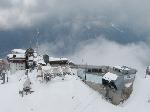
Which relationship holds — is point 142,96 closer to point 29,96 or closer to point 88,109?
point 88,109

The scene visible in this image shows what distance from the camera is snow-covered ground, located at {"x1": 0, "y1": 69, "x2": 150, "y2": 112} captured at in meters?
146

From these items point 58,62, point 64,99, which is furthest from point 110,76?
point 58,62

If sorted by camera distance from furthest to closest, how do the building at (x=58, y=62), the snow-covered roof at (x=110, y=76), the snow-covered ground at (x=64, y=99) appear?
1. the building at (x=58, y=62)
2. the snow-covered roof at (x=110, y=76)
3. the snow-covered ground at (x=64, y=99)

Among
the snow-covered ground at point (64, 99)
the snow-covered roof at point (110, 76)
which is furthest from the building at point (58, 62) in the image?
the snow-covered roof at point (110, 76)

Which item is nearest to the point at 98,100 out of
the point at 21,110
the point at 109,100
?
the point at 109,100

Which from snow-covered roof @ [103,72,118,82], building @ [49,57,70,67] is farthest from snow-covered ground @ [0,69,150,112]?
building @ [49,57,70,67]

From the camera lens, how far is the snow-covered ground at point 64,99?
479 ft

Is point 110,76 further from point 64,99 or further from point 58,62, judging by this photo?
point 58,62

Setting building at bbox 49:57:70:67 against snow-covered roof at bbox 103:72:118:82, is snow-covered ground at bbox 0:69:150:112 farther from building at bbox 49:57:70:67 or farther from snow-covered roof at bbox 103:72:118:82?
building at bbox 49:57:70:67

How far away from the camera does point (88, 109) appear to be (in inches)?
5728

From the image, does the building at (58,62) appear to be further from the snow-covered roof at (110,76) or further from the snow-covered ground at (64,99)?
the snow-covered roof at (110,76)

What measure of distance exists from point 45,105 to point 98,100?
2078 cm

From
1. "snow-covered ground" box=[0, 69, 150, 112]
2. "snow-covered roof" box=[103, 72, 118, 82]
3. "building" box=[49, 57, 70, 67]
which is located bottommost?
"snow-covered ground" box=[0, 69, 150, 112]

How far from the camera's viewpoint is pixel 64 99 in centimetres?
14838
